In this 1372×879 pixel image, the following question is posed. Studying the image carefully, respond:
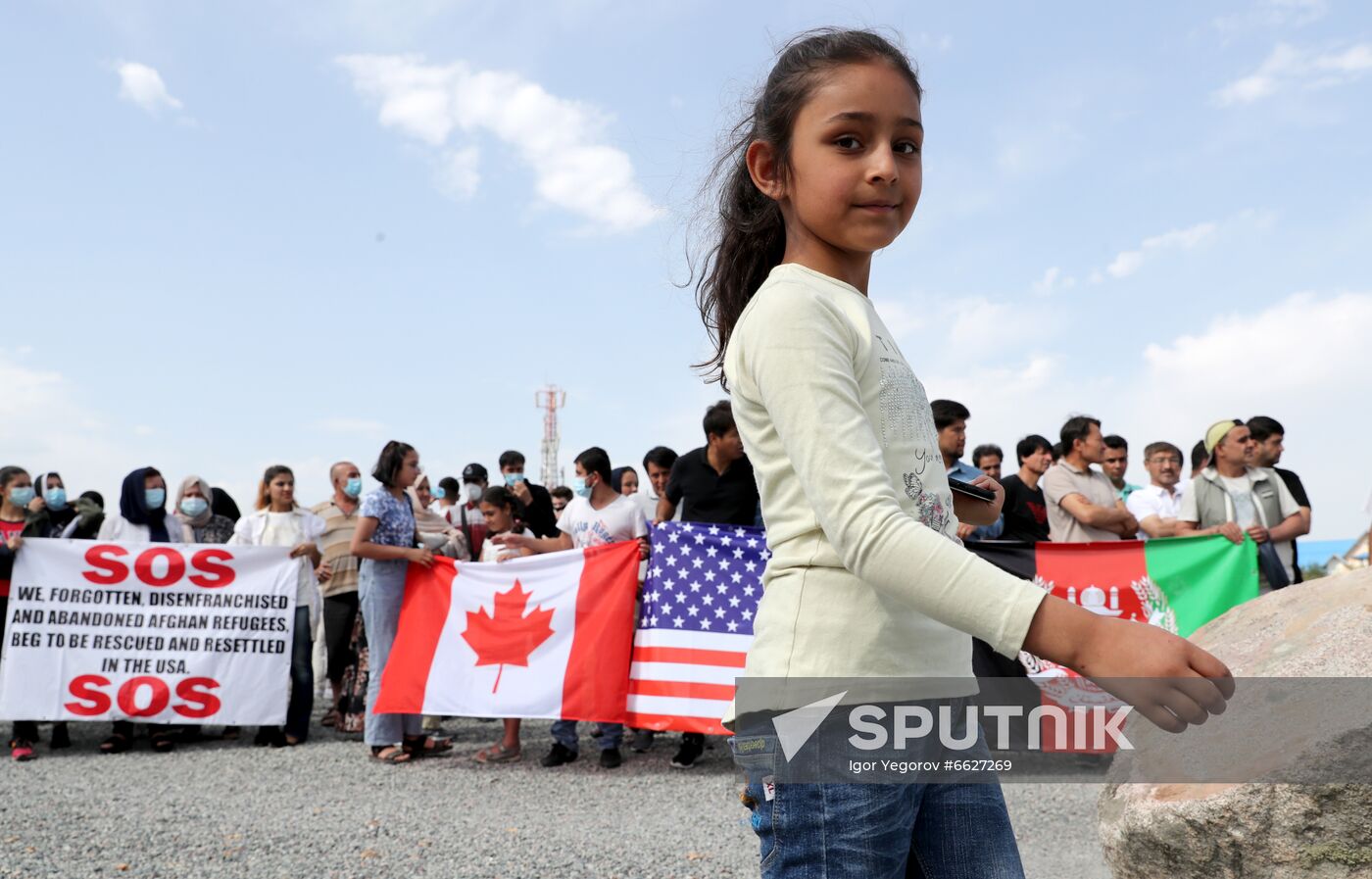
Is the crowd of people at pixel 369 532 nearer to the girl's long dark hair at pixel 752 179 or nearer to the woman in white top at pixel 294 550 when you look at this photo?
the woman in white top at pixel 294 550

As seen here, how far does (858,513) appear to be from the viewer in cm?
122

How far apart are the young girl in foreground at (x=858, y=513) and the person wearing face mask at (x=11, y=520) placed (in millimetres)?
7701

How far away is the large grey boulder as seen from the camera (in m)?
2.68

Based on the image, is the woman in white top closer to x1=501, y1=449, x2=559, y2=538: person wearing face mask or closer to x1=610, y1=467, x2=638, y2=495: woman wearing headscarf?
x1=501, y1=449, x2=559, y2=538: person wearing face mask

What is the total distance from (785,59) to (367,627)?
621cm

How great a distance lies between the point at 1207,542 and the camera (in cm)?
658

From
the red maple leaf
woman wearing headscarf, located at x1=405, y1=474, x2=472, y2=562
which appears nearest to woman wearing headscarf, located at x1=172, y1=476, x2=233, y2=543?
woman wearing headscarf, located at x1=405, y1=474, x2=472, y2=562

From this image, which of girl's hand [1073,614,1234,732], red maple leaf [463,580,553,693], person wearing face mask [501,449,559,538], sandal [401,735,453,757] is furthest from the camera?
person wearing face mask [501,449,559,538]

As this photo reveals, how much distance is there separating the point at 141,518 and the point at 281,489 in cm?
98

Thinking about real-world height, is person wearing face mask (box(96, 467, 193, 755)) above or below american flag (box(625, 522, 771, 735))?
above

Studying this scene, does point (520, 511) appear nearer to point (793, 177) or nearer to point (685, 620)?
point (685, 620)

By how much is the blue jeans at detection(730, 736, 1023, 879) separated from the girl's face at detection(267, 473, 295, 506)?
7.43 m

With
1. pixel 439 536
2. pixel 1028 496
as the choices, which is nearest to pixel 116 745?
pixel 439 536

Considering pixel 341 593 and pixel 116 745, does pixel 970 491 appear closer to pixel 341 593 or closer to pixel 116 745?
pixel 341 593
